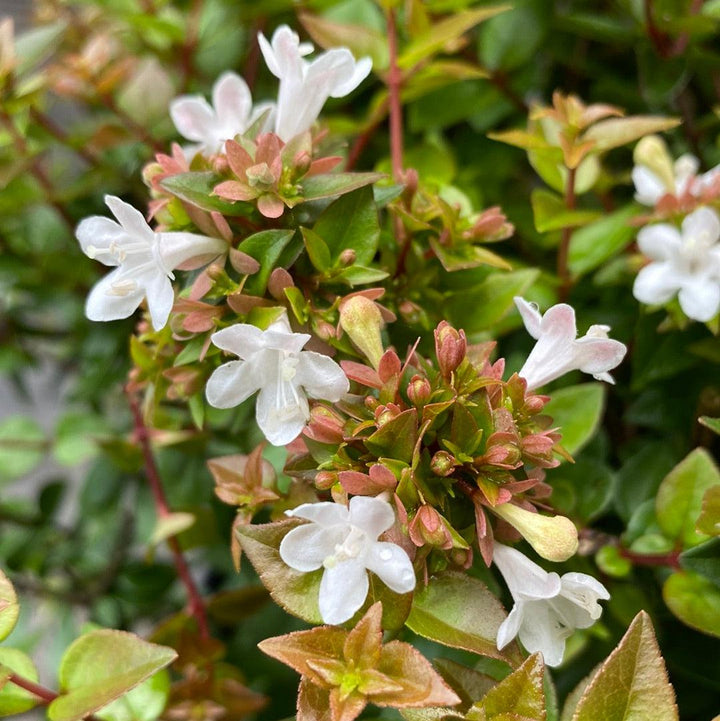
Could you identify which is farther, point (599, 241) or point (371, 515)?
point (599, 241)

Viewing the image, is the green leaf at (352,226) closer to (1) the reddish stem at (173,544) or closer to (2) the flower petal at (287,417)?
(2) the flower petal at (287,417)

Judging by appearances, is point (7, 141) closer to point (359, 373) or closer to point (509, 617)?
point (359, 373)

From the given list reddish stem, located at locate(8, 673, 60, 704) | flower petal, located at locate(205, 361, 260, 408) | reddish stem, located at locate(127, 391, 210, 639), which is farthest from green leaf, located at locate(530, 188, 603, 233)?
reddish stem, located at locate(8, 673, 60, 704)

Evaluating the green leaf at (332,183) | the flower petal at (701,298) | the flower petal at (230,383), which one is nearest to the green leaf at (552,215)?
the flower petal at (701,298)

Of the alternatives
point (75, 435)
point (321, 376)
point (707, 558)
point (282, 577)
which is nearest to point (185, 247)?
point (321, 376)

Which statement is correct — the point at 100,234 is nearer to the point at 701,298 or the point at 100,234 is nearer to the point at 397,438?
the point at 397,438

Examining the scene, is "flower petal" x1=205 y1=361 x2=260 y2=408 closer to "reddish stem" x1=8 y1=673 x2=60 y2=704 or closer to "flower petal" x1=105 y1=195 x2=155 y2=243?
"flower petal" x1=105 y1=195 x2=155 y2=243
